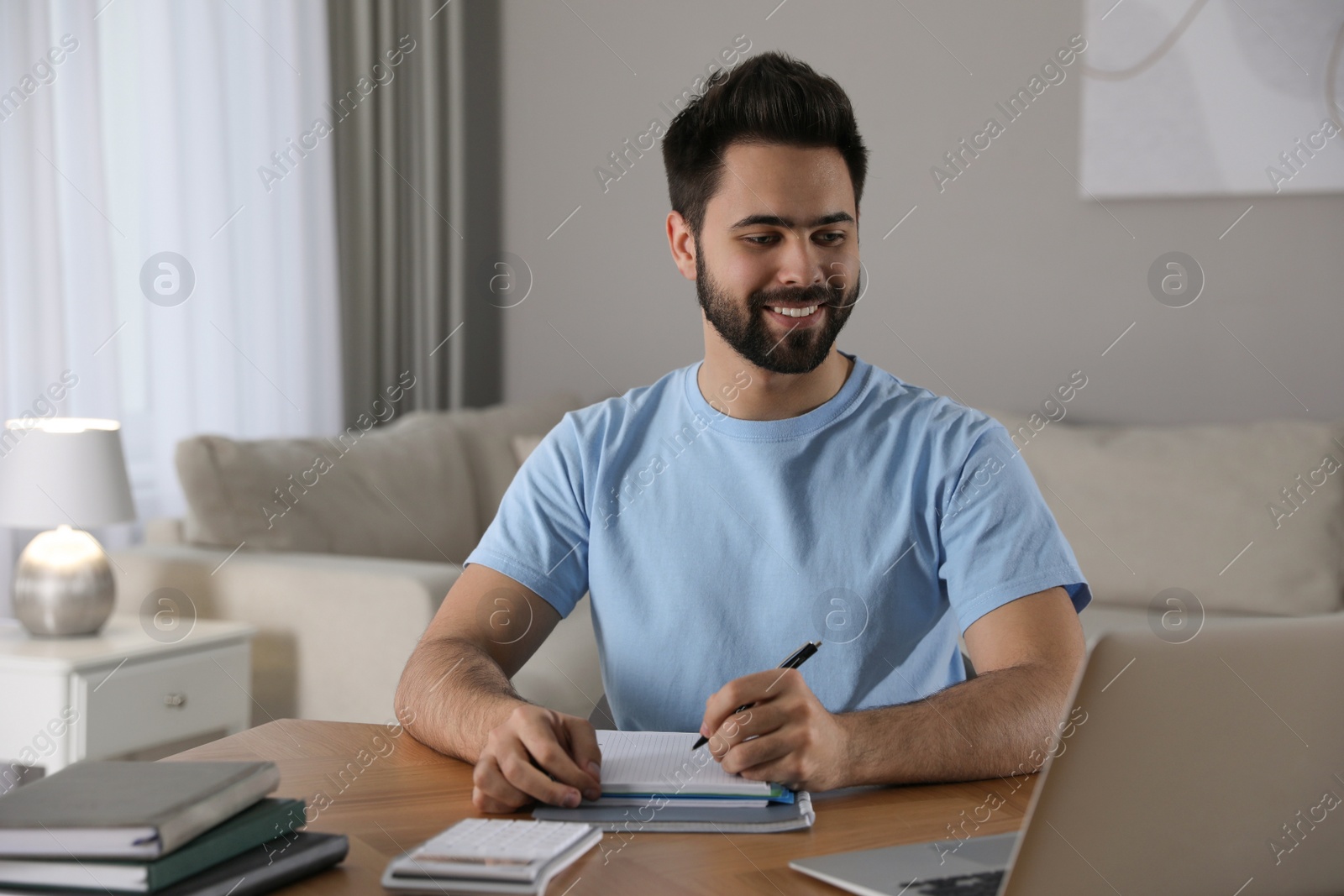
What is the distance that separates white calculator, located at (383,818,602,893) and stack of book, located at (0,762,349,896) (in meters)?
0.07

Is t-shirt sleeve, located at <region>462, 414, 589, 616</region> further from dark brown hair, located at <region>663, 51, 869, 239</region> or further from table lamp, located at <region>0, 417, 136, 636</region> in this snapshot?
table lamp, located at <region>0, 417, 136, 636</region>

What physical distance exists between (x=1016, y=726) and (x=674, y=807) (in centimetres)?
33

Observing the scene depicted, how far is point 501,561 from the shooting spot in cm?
141

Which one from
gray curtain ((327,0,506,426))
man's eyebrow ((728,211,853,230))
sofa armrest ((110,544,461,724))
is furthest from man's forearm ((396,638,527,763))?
gray curtain ((327,0,506,426))

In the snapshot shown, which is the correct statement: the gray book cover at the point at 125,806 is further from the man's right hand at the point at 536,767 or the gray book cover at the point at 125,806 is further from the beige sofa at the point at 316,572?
the beige sofa at the point at 316,572

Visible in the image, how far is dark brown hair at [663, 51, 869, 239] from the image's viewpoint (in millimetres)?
1449

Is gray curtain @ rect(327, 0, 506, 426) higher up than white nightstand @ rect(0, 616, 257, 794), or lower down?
higher up

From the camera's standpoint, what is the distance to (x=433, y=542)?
2990 millimetres

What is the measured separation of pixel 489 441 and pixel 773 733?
2396mm

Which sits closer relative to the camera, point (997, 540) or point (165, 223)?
point (997, 540)

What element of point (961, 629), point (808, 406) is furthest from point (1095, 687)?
point (808, 406)

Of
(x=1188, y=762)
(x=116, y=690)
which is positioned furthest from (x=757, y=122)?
(x=116, y=690)

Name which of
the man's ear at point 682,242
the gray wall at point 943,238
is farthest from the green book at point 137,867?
the gray wall at point 943,238

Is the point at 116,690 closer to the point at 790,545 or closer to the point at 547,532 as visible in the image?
the point at 547,532
